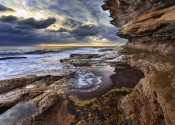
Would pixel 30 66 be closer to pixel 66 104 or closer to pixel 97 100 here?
pixel 66 104

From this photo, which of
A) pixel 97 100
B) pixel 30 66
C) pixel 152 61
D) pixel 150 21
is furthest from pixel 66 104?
pixel 30 66

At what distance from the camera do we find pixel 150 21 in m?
19.9

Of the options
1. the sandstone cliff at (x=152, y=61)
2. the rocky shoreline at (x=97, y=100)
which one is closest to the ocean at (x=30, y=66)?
the rocky shoreline at (x=97, y=100)

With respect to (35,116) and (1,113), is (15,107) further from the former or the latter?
(35,116)

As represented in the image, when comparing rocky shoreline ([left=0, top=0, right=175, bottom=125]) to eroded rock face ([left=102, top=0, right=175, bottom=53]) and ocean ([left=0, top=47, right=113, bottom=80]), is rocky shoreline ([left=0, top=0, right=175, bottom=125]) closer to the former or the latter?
eroded rock face ([left=102, top=0, right=175, bottom=53])

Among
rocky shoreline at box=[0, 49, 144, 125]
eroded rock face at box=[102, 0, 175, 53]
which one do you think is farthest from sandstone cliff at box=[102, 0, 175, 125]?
rocky shoreline at box=[0, 49, 144, 125]

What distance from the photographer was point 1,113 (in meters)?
8.40

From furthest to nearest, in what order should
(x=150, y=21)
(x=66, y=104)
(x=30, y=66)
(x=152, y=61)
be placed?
(x=30, y=66) → (x=150, y=21) → (x=152, y=61) → (x=66, y=104)

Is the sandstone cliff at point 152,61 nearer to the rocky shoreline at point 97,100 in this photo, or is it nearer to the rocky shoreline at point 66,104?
the rocky shoreline at point 97,100

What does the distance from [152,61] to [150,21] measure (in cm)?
839

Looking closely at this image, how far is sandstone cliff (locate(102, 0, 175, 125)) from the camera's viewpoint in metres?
5.46

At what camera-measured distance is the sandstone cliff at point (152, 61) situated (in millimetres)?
5458

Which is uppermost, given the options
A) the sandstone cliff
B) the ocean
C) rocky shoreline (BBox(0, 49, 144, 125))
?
the sandstone cliff

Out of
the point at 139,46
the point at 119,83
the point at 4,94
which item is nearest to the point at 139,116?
the point at 119,83
